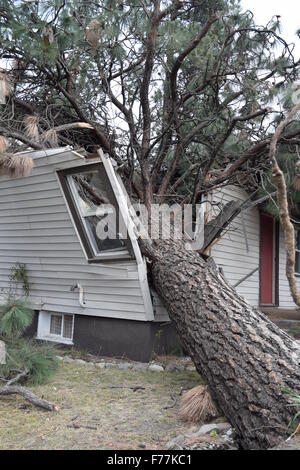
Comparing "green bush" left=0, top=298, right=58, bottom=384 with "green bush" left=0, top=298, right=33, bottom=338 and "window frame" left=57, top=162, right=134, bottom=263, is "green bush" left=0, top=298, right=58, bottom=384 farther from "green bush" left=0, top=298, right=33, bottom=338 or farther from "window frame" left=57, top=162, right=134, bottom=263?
"window frame" left=57, top=162, right=134, bottom=263

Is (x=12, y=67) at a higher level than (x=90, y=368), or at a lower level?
higher

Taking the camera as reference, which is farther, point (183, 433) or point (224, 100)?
point (224, 100)

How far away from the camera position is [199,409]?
12.2ft

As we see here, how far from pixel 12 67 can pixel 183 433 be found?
527cm

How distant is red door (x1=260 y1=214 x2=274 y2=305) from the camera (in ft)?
32.3

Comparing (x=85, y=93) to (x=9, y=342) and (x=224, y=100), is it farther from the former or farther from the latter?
(x=9, y=342)

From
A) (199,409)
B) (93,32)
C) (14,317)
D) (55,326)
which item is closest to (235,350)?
(199,409)

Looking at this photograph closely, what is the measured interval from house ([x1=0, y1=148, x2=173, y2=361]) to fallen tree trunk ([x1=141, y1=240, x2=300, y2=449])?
82 centimetres

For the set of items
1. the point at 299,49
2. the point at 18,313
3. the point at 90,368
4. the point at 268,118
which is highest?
the point at 299,49

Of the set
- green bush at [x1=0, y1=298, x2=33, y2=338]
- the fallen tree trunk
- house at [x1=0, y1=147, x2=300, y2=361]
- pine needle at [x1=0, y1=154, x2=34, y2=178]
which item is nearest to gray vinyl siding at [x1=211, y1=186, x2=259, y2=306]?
house at [x1=0, y1=147, x2=300, y2=361]

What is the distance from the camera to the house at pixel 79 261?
575 centimetres

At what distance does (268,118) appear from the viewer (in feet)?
23.1
